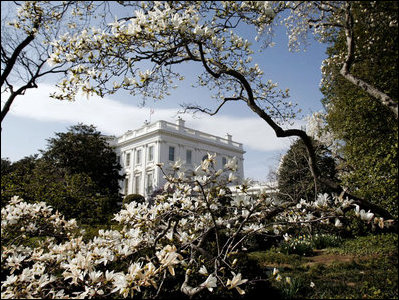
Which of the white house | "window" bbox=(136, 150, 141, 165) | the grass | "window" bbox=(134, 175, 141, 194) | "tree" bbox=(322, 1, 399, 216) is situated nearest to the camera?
the grass

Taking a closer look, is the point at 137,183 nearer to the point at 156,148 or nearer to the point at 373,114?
the point at 156,148

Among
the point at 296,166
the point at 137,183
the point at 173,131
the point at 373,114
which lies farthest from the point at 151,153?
the point at 373,114

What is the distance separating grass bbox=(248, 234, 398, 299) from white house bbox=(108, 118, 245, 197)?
21300 millimetres

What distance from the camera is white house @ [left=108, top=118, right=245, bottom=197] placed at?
1211 inches

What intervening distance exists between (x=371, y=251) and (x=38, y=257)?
29.1 ft

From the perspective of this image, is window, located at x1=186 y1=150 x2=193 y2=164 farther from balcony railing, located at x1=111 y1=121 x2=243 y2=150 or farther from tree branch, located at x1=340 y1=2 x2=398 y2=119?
tree branch, located at x1=340 y1=2 x2=398 y2=119

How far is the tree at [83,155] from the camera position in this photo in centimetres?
2247

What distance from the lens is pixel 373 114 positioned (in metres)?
7.06

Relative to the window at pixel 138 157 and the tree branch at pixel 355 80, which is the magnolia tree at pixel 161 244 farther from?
the window at pixel 138 157

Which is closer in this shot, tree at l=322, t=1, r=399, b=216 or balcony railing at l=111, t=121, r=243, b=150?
tree at l=322, t=1, r=399, b=216

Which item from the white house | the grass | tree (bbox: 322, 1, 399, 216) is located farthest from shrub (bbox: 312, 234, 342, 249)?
the white house

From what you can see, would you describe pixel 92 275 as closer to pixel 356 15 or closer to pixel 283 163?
pixel 356 15

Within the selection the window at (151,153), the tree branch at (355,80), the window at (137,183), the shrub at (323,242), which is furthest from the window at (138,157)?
the tree branch at (355,80)

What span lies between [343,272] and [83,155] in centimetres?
2134
